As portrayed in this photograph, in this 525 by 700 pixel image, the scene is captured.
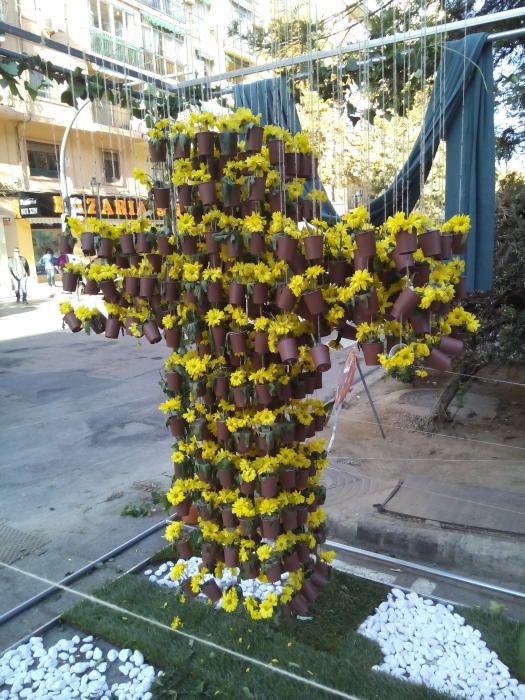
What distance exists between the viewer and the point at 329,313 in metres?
2.24

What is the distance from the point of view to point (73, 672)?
2.71m

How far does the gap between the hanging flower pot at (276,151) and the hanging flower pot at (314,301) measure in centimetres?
66

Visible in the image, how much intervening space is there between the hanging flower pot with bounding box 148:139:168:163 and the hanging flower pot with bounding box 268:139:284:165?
20.2 inches

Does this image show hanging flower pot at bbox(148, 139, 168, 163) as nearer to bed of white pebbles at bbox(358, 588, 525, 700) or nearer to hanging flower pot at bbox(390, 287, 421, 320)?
hanging flower pot at bbox(390, 287, 421, 320)

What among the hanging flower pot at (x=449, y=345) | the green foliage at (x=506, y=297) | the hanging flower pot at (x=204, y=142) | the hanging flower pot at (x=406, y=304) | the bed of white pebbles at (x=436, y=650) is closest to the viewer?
the hanging flower pot at (x=406, y=304)

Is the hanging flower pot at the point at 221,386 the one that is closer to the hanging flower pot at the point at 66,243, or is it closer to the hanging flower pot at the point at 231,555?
the hanging flower pot at the point at 231,555

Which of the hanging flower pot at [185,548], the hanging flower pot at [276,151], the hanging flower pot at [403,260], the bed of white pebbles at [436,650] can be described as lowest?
the bed of white pebbles at [436,650]

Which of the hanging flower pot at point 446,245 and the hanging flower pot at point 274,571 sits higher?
the hanging flower pot at point 446,245

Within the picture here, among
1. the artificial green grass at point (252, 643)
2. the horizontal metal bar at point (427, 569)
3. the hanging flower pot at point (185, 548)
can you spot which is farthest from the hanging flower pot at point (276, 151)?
the horizontal metal bar at point (427, 569)

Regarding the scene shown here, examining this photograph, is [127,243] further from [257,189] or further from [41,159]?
[41,159]

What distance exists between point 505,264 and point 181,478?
13.1ft

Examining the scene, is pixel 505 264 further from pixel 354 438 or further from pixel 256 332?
pixel 256 332

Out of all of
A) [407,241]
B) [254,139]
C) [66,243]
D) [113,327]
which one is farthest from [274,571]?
[254,139]

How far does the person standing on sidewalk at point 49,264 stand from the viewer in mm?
19078
